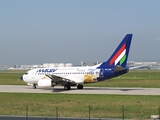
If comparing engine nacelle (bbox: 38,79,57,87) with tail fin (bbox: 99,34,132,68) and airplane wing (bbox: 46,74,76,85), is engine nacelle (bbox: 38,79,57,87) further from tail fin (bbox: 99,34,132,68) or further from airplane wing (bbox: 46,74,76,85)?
tail fin (bbox: 99,34,132,68)

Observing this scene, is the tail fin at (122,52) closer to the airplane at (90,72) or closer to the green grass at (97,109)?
the airplane at (90,72)

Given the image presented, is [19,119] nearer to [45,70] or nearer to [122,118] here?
[122,118]

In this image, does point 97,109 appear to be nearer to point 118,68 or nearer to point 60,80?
point 118,68

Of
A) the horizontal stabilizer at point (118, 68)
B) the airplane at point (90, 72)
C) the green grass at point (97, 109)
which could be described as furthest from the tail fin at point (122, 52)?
the green grass at point (97, 109)

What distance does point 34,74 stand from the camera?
65.6 meters

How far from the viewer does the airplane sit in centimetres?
5797

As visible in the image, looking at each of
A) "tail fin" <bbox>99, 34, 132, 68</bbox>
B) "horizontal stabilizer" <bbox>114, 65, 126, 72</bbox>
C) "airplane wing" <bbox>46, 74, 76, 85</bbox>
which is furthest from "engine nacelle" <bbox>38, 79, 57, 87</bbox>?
"horizontal stabilizer" <bbox>114, 65, 126, 72</bbox>

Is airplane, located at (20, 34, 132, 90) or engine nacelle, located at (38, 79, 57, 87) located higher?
airplane, located at (20, 34, 132, 90)

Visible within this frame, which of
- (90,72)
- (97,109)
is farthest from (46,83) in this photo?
(97,109)

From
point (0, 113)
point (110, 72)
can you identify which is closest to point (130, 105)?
point (0, 113)

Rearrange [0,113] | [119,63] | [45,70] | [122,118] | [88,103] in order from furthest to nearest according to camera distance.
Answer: [45,70], [119,63], [88,103], [0,113], [122,118]

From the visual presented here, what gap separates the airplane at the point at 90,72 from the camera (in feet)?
190

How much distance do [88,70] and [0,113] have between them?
2923 centimetres

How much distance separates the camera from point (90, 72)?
2377 inches
